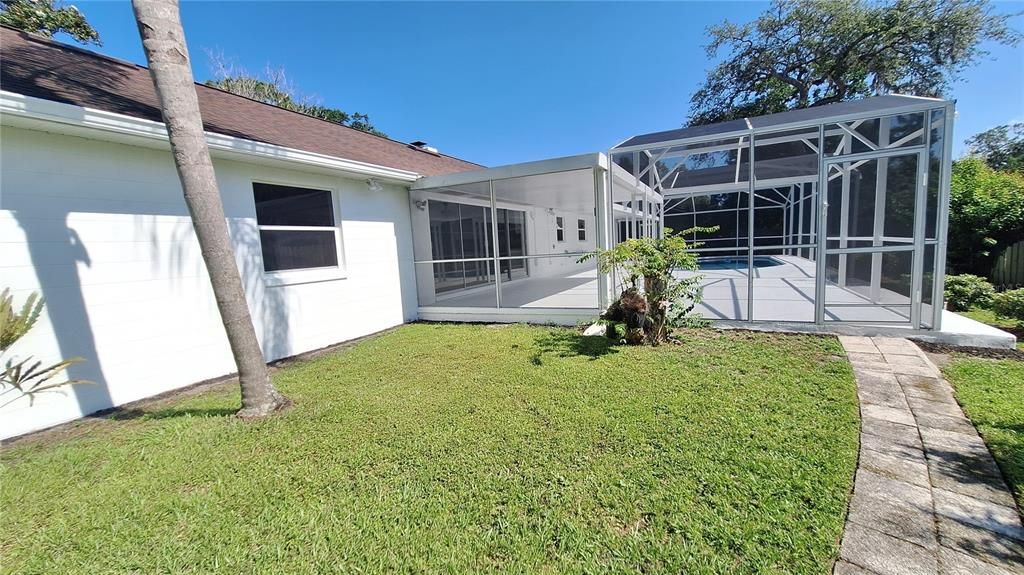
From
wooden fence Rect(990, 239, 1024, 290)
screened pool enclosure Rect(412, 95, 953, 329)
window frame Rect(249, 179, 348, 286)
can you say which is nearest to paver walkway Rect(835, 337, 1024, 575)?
screened pool enclosure Rect(412, 95, 953, 329)

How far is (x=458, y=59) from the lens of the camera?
14.4 meters

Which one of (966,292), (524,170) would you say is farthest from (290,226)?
(966,292)

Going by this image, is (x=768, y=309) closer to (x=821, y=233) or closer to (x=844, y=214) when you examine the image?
(x=821, y=233)

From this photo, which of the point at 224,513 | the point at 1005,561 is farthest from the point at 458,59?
the point at 1005,561

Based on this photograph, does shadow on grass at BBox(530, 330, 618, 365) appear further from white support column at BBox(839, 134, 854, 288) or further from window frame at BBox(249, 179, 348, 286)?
white support column at BBox(839, 134, 854, 288)

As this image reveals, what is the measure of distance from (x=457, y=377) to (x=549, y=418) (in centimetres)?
155

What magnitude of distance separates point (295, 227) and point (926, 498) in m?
7.18

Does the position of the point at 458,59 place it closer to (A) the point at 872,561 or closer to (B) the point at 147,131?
(B) the point at 147,131

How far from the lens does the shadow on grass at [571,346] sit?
5.07m

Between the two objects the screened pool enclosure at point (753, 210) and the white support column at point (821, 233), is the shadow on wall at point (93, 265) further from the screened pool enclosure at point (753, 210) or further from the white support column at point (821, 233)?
the white support column at point (821, 233)

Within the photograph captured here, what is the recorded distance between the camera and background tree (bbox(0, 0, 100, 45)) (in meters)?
9.64

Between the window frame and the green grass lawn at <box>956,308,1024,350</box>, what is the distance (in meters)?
9.39

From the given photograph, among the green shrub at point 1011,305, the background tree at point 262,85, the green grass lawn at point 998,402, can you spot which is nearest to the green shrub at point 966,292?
the green shrub at point 1011,305

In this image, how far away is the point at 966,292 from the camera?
659 cm
